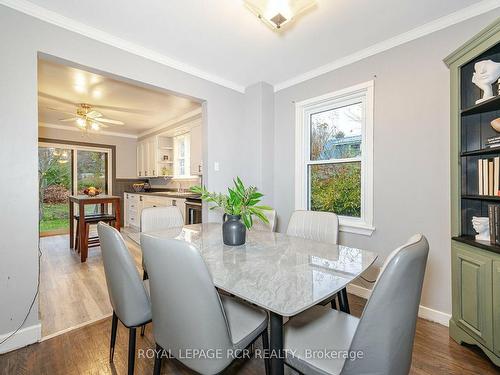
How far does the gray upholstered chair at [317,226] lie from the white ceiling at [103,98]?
202 cm

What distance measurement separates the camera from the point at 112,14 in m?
1.87

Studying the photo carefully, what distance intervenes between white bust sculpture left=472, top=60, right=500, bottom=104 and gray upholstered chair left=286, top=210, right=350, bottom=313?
1268mm

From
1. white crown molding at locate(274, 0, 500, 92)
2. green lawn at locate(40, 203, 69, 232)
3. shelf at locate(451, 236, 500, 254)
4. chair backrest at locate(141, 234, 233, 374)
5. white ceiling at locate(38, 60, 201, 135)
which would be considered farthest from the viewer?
green lawn at locate(40, 203, 69, 232)

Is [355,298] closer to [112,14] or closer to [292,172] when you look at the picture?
[292,172]

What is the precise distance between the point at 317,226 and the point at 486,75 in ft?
4.92

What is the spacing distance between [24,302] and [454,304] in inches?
122


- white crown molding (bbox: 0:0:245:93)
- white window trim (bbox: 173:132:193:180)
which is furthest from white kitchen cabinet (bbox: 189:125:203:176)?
white crown molding (bbox: 0:0:245:93)

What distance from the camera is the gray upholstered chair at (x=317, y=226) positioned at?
1.89 metres

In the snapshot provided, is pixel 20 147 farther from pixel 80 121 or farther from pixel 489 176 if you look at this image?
pixel 489 176

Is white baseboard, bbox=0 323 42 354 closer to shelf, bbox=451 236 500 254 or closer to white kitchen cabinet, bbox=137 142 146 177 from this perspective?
shelf, bbox=451 236 500 254

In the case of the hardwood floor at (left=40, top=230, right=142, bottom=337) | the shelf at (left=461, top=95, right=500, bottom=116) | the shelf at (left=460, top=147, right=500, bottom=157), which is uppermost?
the shelf at (left=461, top=95, right=500, bottom=116)

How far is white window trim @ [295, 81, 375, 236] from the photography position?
7.80ft

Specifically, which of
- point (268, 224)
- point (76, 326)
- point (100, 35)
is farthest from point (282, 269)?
point (100, 35)

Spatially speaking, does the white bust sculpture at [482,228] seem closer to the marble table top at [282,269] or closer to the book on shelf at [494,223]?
the book on shelf at [494,223]
